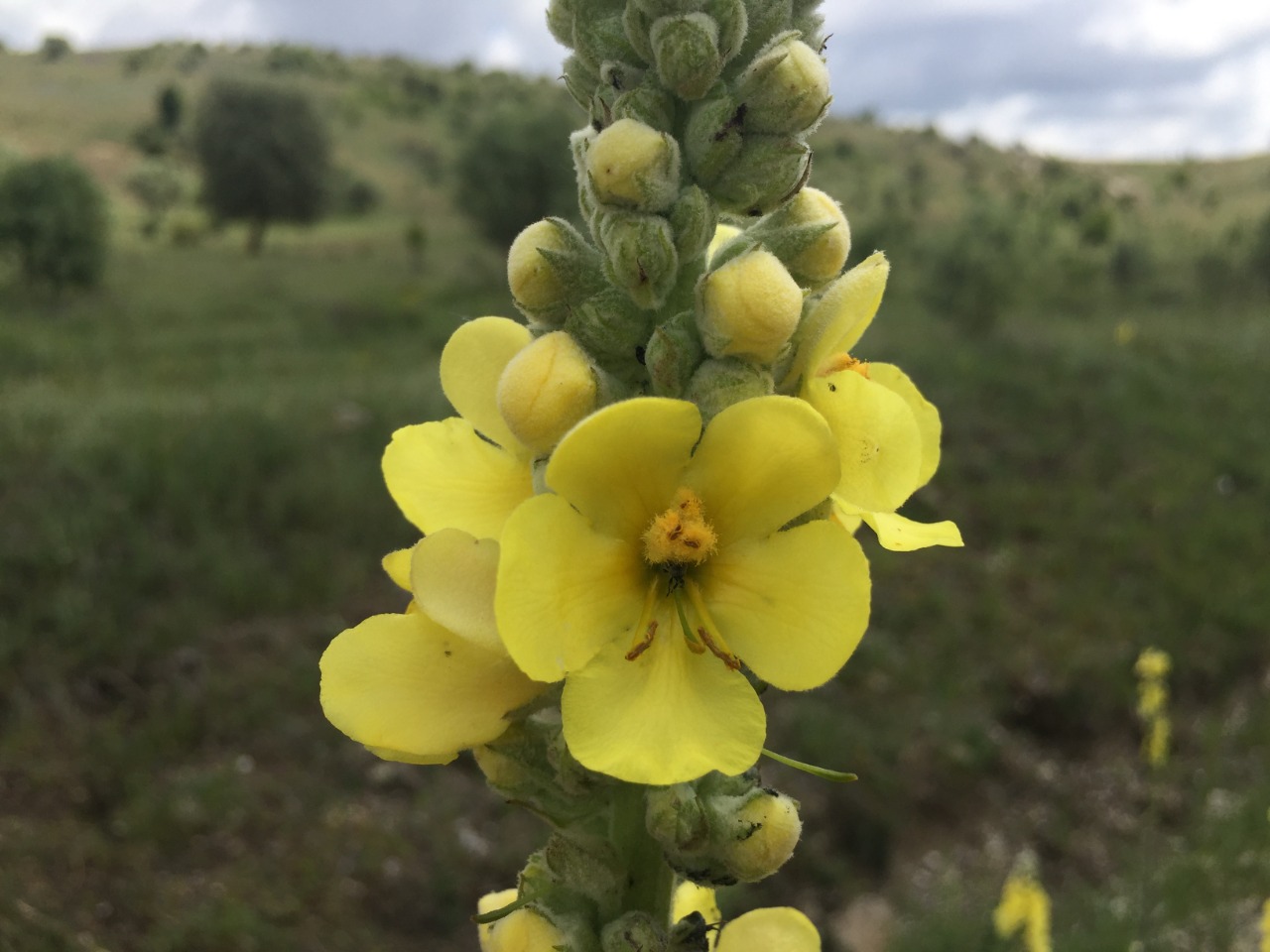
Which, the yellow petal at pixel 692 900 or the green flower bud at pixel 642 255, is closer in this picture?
the green flower bud at pixel 642 255

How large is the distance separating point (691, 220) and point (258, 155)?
44.1 m

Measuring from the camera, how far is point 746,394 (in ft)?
4.52

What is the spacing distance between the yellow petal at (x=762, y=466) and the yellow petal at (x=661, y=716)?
0.71 feet

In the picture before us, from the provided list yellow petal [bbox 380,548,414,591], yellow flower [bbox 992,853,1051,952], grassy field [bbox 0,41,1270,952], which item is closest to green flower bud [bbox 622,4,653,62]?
yellow petal [bbox 380,548,414,591]

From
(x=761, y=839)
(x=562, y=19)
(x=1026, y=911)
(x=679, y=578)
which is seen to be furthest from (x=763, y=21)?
(x=1026, y=911)

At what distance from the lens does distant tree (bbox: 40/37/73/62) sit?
8100 centimetres

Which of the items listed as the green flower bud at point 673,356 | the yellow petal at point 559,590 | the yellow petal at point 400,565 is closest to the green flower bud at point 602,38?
the green flower bud at point 673,356

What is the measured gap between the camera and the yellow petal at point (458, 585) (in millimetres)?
1370

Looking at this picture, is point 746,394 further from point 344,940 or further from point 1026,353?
point 1026,353

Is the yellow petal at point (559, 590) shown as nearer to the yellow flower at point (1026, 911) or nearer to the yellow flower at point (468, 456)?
the yellow flower at point (468, 456)

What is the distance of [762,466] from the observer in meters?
1.29

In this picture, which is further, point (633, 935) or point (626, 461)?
point (633, 935)

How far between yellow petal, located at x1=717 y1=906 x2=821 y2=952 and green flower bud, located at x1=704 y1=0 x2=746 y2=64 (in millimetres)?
1537

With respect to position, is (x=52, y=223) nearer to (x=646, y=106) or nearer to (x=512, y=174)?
(x=512, y=174)
